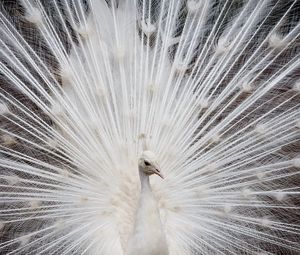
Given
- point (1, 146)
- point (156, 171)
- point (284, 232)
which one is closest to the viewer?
point (156, 171)

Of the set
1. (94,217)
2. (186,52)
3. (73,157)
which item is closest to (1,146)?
(73,157)

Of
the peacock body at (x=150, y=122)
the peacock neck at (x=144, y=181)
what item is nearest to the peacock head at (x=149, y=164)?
the peacock neck at (x=144, y=181)

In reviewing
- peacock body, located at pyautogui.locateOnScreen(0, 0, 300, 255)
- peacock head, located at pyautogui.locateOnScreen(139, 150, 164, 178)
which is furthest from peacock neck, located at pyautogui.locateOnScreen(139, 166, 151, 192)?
peacock body, located at pyautogui.locateOnScreen(0, 0, 300, 255)

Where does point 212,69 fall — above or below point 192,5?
below

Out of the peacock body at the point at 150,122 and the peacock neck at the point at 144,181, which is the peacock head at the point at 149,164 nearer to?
the peacock neck at the point at 144,181

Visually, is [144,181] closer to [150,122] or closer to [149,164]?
[149,164]

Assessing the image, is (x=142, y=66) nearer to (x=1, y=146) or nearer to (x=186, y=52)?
(x=186, y=52)
